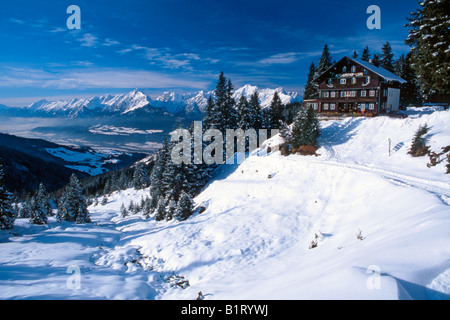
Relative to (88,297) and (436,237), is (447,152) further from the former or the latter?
(88,297)

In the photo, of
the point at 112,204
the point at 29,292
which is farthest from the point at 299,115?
the point at 112,204

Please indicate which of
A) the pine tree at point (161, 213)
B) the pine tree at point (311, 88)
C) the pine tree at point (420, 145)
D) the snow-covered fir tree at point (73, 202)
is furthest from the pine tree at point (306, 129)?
the snow-covered fir tree at point (73, 202)

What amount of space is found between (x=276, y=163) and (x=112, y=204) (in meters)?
56.6

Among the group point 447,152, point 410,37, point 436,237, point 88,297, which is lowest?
point 88,297

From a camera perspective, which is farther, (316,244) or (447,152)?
(447,152)

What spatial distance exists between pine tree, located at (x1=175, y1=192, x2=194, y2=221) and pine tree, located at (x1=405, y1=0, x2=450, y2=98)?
26274 mm

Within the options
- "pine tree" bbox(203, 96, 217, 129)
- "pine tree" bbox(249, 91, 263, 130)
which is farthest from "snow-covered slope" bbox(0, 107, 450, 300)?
"pine tree" bbox(249, 91, 263, 130)

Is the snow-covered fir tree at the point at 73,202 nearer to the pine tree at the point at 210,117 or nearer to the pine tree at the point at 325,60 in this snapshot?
the pine tree at the point at 210,117

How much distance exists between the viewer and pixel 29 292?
8742 mm

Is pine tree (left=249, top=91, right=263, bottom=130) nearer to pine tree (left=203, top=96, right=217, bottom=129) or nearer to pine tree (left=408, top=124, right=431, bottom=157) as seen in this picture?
pine tree (left=203, top=96, right=217, bottom=129)

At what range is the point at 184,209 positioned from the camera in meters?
26.1

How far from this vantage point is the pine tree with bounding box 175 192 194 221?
25578mm

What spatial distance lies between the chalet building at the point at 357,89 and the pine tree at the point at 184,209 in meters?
32.9

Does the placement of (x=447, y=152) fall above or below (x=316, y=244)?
above
